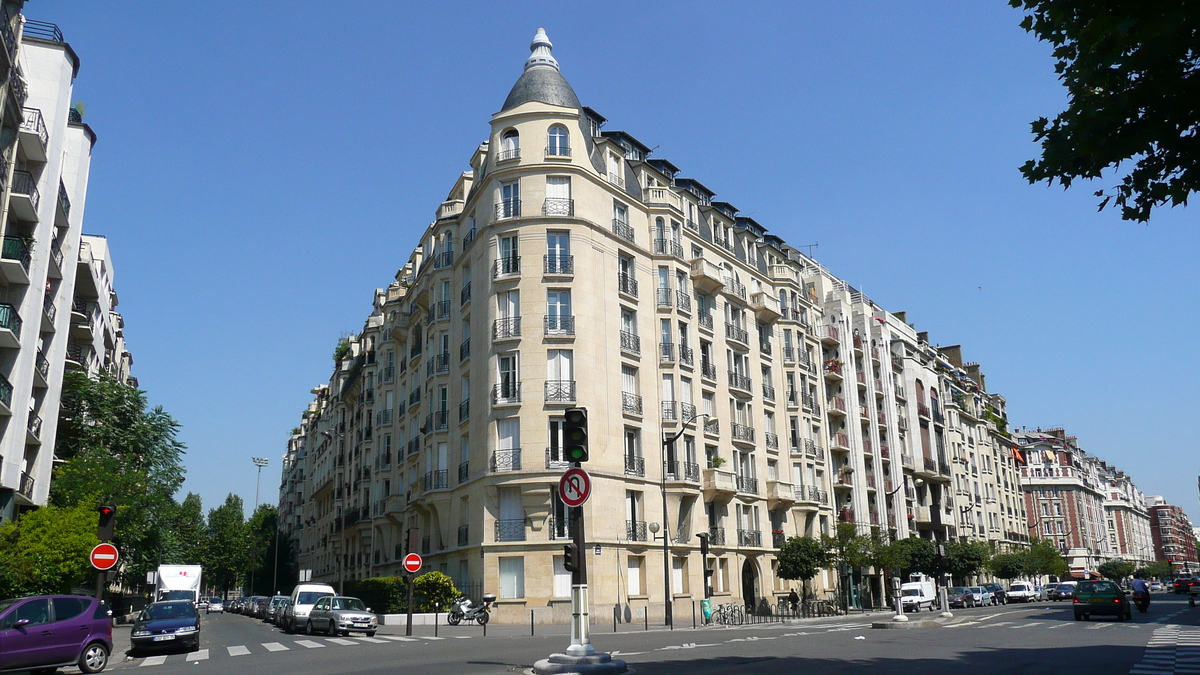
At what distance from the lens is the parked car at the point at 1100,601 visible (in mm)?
31734

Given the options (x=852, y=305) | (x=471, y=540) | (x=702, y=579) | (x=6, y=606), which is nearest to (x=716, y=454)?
(x=702, y=579)

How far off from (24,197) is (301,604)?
60.1ft

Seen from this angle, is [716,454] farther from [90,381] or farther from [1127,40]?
[1127,40]

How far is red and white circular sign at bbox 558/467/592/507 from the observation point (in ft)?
44.6

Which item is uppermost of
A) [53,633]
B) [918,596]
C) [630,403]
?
Result: [630,403]

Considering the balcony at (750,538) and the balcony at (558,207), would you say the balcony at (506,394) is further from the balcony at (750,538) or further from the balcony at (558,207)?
the balcony at (750,538)

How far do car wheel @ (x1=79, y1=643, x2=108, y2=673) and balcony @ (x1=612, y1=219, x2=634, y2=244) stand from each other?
97.7 feet

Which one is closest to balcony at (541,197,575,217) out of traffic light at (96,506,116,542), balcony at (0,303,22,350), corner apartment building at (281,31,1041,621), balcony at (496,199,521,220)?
corner apartment building at (281,31,1041,621)

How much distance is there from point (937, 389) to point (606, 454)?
5502cm

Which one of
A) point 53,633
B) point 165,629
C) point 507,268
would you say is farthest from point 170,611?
point 507,268

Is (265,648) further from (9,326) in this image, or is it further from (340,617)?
(9,326)

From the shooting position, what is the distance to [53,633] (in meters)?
16.2

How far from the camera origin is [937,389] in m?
82.3

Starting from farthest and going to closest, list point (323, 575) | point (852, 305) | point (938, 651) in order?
1. point (323, 575)
2. point (852, 305)
3. point (938, 651)
